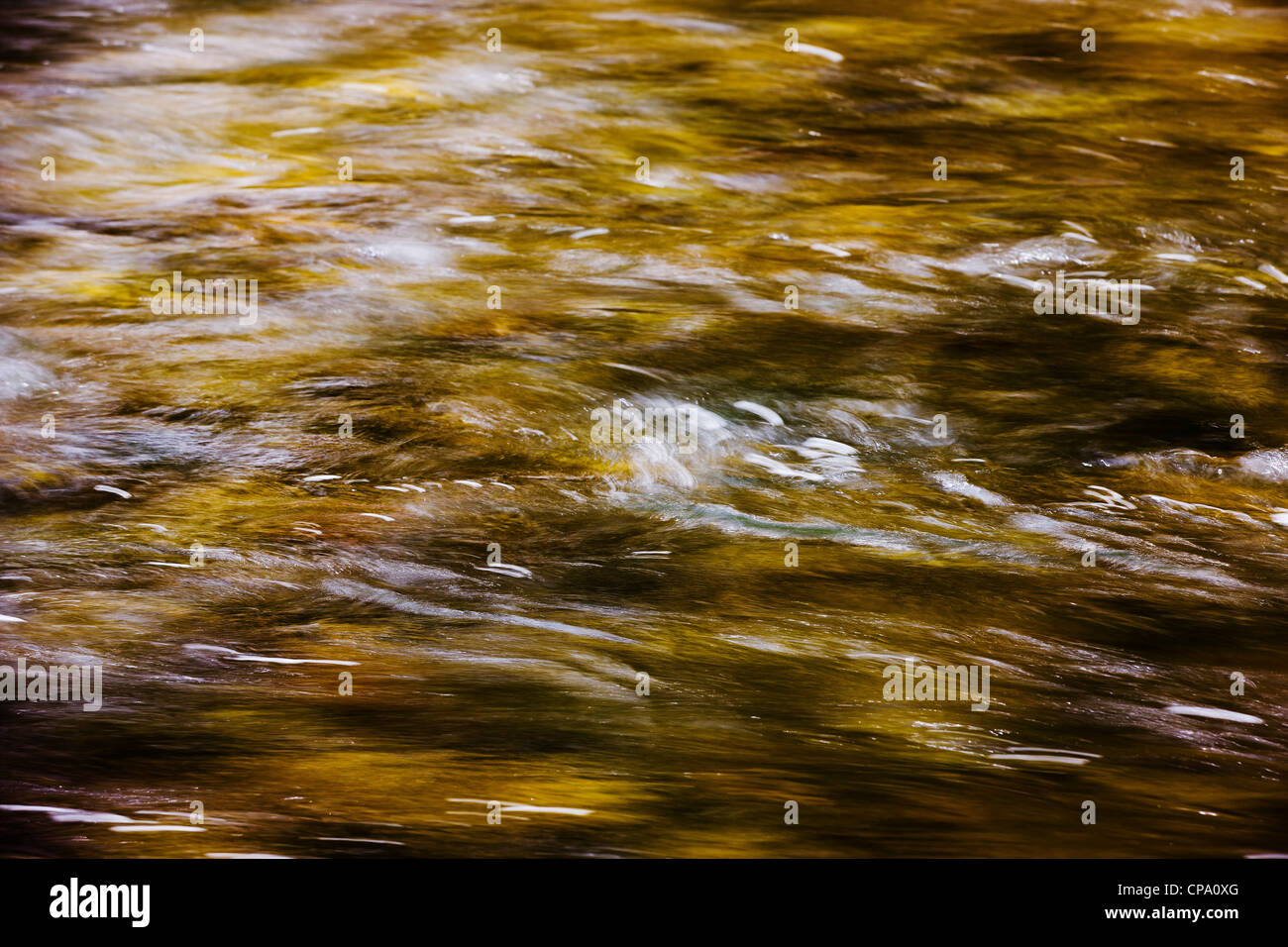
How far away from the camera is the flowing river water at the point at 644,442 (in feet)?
7.42

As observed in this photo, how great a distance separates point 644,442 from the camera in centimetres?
310

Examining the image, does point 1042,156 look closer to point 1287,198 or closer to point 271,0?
point 1287,198

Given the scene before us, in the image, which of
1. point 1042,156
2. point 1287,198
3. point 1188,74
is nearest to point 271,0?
point 1042,156

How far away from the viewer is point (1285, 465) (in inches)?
118

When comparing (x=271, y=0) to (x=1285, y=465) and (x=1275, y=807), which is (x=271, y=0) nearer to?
(x=1285, y=465)

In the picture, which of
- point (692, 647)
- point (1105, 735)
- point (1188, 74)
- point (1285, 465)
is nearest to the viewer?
point (1105, 735)

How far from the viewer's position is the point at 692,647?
2531 mm

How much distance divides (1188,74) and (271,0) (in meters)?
4.03

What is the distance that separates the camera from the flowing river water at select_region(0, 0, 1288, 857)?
7.42 ft

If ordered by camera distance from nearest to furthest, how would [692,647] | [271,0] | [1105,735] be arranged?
[1105,735]
[692,647]
[271,0]
